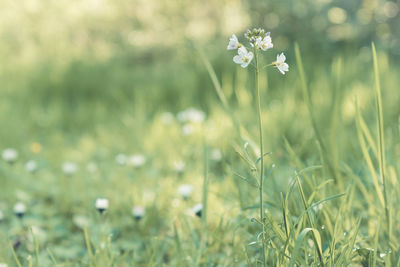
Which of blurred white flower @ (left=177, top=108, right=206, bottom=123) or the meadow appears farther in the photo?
blurred white flower @ (left=177, top=108, right=206, bottom=123)

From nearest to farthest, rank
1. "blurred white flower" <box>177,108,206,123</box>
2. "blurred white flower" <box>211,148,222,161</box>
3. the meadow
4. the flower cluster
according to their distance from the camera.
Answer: the flower cluster
the meadow
"blurred white flower" <box>211,148,222,161</box>
"blurred white flower" <box>177,108,206,123</box>

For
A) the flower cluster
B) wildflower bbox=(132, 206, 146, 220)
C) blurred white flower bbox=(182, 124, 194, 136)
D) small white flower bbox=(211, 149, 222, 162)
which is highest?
the flower cluster

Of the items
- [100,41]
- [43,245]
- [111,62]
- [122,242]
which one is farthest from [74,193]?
[100,41]

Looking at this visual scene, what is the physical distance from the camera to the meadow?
1.14 m

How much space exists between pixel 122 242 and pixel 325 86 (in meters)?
1.72

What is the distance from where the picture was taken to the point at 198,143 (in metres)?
2.29

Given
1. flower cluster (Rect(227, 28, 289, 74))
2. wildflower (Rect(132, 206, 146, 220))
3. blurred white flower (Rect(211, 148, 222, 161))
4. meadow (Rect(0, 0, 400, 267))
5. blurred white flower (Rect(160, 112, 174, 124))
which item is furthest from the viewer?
blurred white flower (Rect(160, 112, 174, 124))

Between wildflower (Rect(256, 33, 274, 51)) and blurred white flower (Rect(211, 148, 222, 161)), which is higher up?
wildflower (Rect(256, 33, 274, 51))

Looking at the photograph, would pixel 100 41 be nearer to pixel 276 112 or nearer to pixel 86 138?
pixel 86 138

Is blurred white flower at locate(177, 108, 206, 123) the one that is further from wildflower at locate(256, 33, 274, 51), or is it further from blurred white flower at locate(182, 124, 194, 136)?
wildflower at locate(256, 33, 274, 51)

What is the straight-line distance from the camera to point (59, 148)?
238 centimetres

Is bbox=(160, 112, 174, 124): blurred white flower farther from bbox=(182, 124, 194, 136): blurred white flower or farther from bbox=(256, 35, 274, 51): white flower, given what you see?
bbox=(256, 35, 274, 51): white flower

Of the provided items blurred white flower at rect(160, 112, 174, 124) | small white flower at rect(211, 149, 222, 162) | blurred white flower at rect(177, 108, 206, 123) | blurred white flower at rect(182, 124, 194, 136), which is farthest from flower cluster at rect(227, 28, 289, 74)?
blurred white flower at rect(160, 112, 174, 124)

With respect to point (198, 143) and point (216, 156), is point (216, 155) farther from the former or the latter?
point (198, 143)
